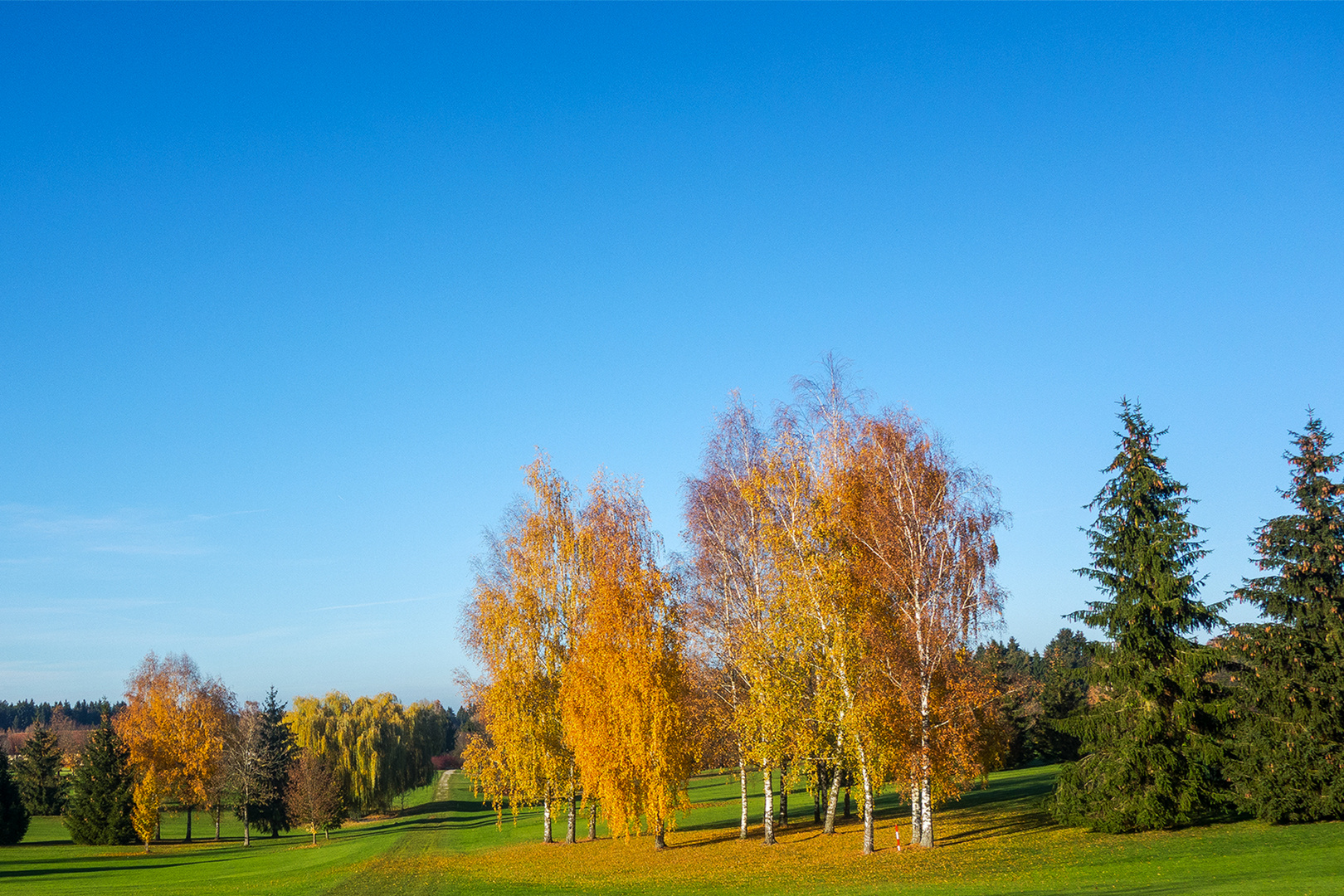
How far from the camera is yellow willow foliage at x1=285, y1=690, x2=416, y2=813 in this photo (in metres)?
72.6

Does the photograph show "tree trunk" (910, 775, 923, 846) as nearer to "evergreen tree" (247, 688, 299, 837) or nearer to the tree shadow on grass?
the tree shadow on grass

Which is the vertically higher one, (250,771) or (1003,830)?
(1003,830)

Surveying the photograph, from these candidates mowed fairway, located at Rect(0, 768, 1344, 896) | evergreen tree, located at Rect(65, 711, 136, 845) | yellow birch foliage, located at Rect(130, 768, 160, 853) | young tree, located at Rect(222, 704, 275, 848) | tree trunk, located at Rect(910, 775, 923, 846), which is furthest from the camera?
young tree, located at Rect(222, 704, 275, 848)

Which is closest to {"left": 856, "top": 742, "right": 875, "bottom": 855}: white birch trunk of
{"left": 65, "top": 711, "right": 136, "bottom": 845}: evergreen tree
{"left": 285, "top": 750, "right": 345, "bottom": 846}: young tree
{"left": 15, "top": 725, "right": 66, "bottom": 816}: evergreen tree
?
{"left": 285, "top": 750, "right": 345, "bottom": 846}: young tree

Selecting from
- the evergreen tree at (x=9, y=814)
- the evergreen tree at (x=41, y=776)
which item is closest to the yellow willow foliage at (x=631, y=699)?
the evergreen tree at (x=9, y=814)

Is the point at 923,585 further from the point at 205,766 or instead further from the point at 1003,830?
the point at 205,766

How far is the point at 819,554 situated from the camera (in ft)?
108

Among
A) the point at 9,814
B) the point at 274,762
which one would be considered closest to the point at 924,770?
the point at 274,762

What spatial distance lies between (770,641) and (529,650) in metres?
14.5

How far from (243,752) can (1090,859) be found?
63536mm

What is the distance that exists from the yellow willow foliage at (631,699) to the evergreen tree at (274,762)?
40.8 meters

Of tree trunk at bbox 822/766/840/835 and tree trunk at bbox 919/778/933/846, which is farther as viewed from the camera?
tree trunk at bbox 822/766/840/835

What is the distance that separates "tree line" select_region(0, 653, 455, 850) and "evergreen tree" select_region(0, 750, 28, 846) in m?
0.09

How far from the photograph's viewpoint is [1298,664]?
28875 millimetres
